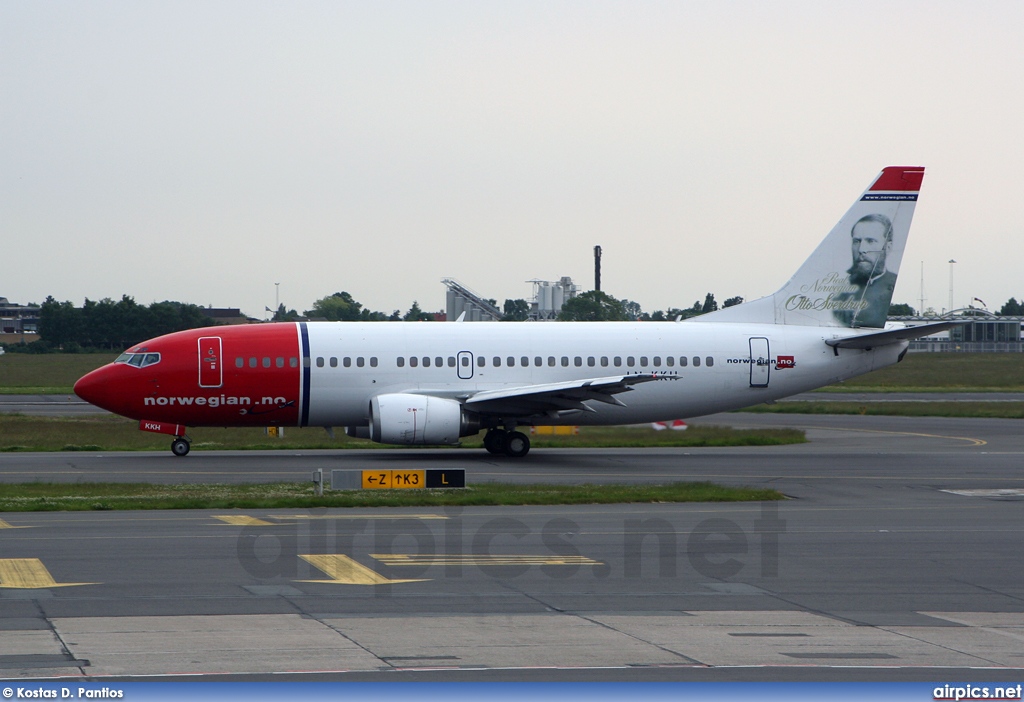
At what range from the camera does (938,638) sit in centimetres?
1123

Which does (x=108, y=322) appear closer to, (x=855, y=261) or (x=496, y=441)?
(x=496, y=441)

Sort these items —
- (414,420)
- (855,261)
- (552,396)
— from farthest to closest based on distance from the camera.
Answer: (855,261) → (552,396) → (414,420)

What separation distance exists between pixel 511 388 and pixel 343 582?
19144 millimetres

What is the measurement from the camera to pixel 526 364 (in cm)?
3338

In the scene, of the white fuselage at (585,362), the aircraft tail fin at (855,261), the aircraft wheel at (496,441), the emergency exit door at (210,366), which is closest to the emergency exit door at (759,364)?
the white fuselage at (585,362)

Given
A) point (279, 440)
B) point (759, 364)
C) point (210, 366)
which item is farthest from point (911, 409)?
point (210, 366)

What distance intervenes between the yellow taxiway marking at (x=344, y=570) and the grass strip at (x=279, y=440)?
20.3 m

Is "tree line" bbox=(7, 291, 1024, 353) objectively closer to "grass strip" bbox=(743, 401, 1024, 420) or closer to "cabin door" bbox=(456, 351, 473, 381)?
"grass strip" bbox=(743, 401, 1024, 420)

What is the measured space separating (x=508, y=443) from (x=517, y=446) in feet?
0.97

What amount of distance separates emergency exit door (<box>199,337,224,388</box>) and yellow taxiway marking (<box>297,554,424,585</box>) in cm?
1675

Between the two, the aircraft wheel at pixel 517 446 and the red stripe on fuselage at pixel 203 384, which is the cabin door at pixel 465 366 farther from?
the red stripe on fuselage at pixel 203 384

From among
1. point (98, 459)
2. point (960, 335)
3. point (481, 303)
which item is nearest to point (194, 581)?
point (98, 459)

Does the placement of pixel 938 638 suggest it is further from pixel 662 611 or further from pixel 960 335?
Answer: pixel 960 335

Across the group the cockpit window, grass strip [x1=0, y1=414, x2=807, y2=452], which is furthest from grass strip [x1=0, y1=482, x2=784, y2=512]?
grass strip [x1=0, y1=414, x2=807, y2=452]
